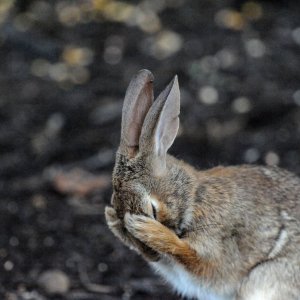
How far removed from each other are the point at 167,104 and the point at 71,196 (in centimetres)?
240

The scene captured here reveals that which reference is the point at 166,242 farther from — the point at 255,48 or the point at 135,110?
the point at 255,48

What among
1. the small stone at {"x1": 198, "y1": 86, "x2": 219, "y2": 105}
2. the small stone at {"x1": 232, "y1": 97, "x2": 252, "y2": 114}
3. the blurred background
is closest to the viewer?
the blurred background

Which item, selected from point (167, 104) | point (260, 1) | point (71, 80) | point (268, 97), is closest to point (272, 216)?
point (167, 104)

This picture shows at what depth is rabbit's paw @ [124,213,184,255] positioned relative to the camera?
4.84 m

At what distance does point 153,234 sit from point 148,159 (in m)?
0.38

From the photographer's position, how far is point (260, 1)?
9031 millimetres

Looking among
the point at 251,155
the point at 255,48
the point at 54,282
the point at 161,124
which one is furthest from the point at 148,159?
the point at 255,48

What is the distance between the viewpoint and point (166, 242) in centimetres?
504

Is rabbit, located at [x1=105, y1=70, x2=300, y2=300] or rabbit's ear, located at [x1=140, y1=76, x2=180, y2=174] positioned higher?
rabbit's ear, located at [x1=140, y1=76, x2=180, y2=174]

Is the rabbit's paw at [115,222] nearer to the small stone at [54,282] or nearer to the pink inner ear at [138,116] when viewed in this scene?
the pink inner ear at [138,116]

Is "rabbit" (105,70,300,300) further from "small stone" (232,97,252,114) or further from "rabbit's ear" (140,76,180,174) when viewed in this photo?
"small stone" (232,97,252,114)

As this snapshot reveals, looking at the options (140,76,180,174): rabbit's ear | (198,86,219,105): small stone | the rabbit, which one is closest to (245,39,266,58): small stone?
(198,86,219,105): small stone

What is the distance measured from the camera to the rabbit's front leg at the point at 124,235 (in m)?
5.04

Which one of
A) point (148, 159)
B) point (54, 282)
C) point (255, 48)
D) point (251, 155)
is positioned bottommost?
point (54, 282)
